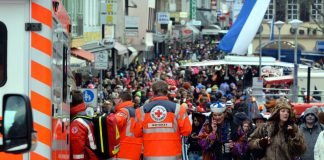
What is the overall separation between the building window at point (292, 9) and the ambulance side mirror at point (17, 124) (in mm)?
97487

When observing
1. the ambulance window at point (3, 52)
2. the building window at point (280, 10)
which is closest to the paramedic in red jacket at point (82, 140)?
the ambulance window at point (3, 52)

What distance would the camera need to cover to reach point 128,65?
6084cm

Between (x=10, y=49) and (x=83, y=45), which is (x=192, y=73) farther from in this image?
(x=10, y=49)

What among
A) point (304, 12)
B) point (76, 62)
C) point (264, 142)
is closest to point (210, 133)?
point (264, 142)

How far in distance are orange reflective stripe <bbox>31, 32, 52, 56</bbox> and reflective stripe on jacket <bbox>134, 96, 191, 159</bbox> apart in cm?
399

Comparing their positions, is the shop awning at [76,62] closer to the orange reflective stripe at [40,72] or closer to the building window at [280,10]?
the orange reflective stripe at [40,72]

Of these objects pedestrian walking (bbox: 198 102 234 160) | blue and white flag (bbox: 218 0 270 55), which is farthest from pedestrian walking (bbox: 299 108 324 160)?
blue and white flag (bbox: 218 0 270 55)

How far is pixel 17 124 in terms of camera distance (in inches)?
204

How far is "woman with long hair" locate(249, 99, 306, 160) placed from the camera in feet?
38.2

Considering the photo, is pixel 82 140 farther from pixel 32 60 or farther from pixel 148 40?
pixel 148 40

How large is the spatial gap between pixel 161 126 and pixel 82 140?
1.44 m

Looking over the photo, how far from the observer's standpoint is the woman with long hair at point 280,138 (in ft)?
38.2

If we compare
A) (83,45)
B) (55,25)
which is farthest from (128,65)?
(55,25)

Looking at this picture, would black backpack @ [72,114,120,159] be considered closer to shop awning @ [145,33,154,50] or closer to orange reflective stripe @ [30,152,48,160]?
orange reflective stripe @ [30,152,48,160]
